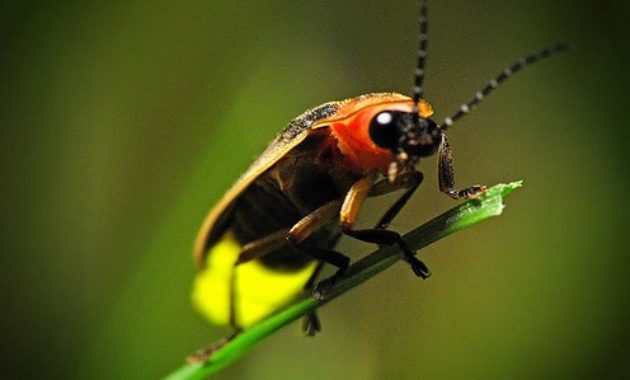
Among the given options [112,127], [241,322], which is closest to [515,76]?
[112,127]

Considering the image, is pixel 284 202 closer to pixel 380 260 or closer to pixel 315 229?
pixel 315 229

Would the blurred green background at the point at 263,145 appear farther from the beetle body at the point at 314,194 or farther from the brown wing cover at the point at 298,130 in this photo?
the brown wing cover at the point at 298,130

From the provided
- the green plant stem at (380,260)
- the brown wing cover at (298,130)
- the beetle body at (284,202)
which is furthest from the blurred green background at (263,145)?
the green plant stem at (380,260)

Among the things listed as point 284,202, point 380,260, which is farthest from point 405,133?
point 284,202

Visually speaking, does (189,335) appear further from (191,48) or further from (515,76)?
(515,76)

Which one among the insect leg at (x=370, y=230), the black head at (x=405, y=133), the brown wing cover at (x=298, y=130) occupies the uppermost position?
the brown wing cover at (x=298, y=130)
